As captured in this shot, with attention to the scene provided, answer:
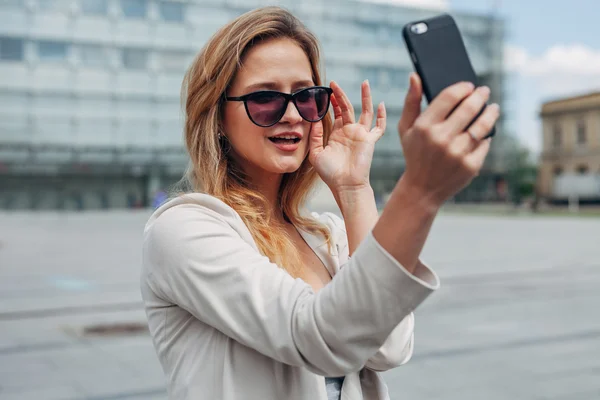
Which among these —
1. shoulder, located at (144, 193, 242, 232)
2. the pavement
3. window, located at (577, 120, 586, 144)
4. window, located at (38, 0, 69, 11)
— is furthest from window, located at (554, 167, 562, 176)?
shoulder, located at (144, 193, 242, 232)

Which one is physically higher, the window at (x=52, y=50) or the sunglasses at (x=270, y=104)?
the sunglasses at (x=270, y=104)

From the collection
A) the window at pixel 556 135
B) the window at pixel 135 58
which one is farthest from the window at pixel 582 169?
the window at pixel 135 58

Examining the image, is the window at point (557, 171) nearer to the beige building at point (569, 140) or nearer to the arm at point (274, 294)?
the beige building at point (569, 140)

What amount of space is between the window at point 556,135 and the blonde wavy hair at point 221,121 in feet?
212

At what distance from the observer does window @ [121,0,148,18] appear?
45406 mm

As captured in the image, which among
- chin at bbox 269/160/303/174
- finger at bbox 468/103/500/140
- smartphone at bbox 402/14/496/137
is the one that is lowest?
chin at bbox 269/160/303/174

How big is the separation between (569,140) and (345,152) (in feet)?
210

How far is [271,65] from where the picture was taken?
1634 mm

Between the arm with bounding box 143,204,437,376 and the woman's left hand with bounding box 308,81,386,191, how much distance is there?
0.29 m

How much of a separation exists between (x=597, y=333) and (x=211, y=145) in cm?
711

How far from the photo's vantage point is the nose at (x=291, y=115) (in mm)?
1623

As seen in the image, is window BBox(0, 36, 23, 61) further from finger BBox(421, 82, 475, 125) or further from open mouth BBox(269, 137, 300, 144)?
finger BBox(421, 82, 475, 125)

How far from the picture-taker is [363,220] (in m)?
1.59

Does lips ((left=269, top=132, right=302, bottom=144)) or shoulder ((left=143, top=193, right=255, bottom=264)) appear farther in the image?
lips ((left=269, top=132, right=302, bottom=144))
